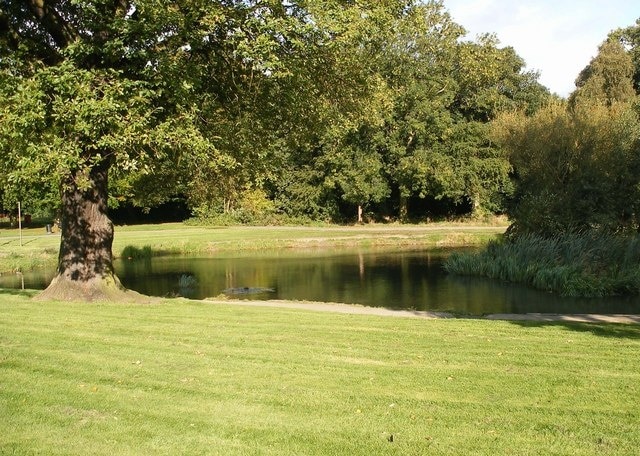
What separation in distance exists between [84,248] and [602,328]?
34.9 ft

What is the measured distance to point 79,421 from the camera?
5465 mm

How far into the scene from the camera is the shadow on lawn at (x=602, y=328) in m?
10.0

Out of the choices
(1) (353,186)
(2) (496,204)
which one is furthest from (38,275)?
(2) (496,204)

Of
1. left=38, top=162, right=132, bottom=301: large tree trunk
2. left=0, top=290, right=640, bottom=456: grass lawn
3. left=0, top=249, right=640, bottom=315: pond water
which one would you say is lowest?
left=0, top=249, right=640, bottom=315: pond water

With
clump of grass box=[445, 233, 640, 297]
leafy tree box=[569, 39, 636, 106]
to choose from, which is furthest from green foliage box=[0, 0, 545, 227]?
leafy tree box=[569, 39, 636, 106]

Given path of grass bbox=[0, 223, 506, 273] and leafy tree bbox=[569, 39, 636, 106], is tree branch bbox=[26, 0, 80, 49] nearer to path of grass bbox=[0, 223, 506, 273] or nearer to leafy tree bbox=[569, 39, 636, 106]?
path of grass bbox=[0, 223, 506, 273]

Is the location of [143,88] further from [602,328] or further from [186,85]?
[602,328]

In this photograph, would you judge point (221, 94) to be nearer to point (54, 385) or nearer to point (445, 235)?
point (54, 385)

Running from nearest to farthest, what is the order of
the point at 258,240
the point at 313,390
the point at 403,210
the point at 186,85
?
the point at 313,390, the point at 186,85, the point at 258,240, the point at 403,210

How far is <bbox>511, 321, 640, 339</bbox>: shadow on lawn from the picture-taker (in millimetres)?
10002

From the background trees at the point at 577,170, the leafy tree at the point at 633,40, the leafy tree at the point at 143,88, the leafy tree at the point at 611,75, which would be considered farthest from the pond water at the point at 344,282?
the leafy tree at the point at 633,40

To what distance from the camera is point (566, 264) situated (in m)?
21.8

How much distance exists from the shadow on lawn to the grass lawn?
0.37 ft

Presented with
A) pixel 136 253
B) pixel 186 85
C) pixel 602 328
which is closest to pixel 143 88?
pixel 186 85
